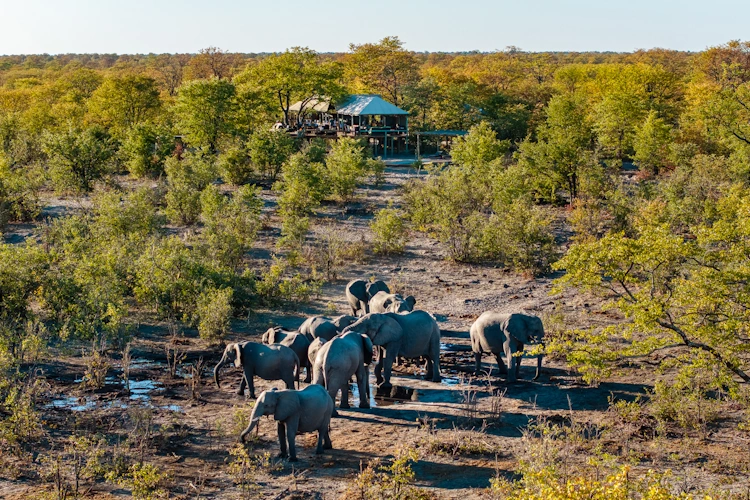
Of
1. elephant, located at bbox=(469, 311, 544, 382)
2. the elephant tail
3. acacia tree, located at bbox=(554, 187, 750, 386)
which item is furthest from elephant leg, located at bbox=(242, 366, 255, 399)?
acacia tree, located at bbox=(554, 187, 750, 386)

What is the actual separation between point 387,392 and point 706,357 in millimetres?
5379

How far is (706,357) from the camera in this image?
37.4 feet

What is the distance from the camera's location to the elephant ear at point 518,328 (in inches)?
573

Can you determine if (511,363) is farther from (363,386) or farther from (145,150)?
(145,150)

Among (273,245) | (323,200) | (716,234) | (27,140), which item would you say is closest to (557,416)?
(716,234)

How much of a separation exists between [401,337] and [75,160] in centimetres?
2165

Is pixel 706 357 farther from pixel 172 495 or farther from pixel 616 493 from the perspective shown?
pixel 172 495

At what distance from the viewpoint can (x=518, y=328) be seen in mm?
14594

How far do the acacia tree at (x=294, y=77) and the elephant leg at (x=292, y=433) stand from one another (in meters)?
39.0

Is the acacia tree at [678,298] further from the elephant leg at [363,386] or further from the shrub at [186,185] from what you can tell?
the shrub at [186,185]

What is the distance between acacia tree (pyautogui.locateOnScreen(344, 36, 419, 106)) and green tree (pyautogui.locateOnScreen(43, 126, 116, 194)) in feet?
101

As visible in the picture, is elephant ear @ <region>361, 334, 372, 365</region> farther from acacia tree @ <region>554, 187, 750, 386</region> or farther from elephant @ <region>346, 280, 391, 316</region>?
elephant @ <region>346, 280, 391, 316</region>

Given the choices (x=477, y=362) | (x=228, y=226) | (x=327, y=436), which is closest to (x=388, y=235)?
(x=228, y=226)

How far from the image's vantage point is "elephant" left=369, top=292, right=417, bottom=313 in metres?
16.1
